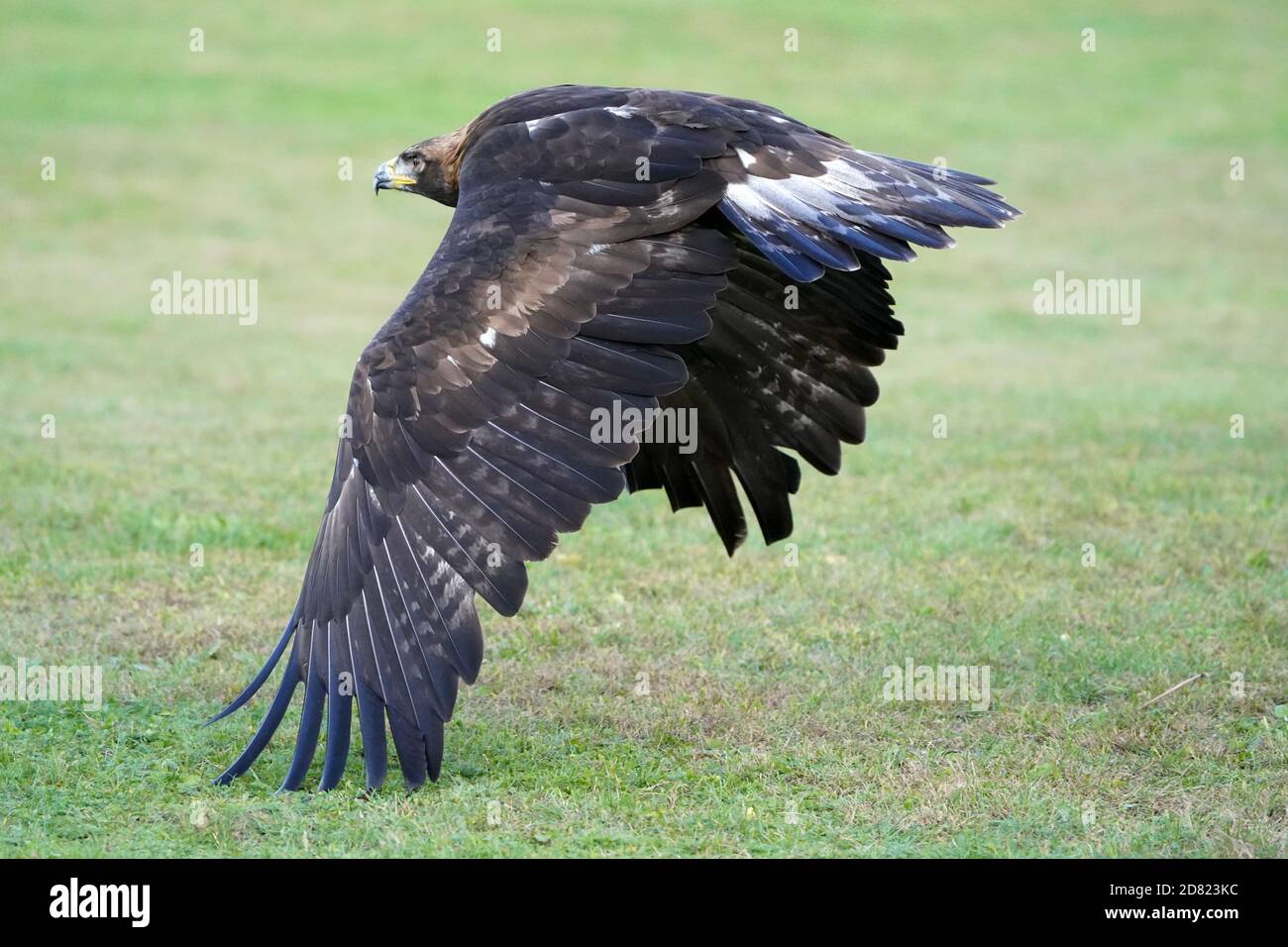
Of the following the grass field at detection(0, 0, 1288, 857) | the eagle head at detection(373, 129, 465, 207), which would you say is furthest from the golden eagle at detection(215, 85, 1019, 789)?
the eagle head at detection(373, 129, 465, 207)

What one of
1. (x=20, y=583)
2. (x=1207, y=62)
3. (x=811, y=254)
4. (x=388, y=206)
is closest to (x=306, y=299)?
(x=388, y=206)

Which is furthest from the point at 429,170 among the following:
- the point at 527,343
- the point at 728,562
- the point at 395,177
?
the point at 728,562

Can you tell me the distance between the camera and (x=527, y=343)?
561 centimetres

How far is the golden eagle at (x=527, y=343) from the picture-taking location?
532cm

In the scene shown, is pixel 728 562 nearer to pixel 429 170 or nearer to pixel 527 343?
pixel 429 170

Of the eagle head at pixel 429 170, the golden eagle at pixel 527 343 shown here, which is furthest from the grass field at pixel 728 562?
the eagle head at pixel 429 170

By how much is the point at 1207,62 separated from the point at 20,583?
2555 centimetres

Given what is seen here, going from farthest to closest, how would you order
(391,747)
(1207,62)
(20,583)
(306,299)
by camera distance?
1. (1207,62)
2. (306,299)
3. (20,583)
4. (391,747)

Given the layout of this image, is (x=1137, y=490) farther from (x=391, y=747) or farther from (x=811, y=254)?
(x=391, y=747)

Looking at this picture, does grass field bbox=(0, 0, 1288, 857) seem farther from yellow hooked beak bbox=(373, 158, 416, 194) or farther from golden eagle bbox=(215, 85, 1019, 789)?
yellow hooked beak bbox=(373, 158, 416, 194)

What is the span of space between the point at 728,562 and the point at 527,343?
9.64ft

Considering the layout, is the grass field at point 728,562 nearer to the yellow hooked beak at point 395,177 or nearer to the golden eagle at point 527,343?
the golden eagle at point 527,343

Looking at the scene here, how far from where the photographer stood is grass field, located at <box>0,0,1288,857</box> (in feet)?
17.5

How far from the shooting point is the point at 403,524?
5.45m
